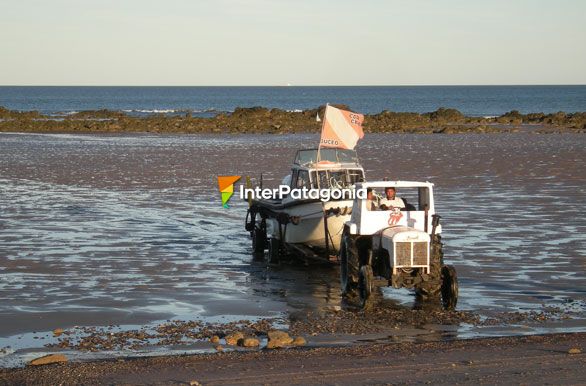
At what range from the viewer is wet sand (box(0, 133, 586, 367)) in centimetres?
1541

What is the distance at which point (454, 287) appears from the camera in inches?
631

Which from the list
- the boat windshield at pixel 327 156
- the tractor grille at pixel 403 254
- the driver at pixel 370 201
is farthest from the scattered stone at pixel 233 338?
the boat windshield at pixel 327 156

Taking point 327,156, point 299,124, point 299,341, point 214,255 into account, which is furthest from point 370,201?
point 299,124

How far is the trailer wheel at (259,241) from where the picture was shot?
22734 mm

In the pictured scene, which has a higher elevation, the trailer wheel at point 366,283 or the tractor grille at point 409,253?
the tractor grille at point 409,253

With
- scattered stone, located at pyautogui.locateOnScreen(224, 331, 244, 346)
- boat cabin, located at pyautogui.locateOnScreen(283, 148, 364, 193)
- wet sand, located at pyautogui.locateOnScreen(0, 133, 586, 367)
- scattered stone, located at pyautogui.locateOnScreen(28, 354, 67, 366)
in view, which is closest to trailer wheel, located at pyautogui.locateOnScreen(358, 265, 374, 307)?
wet sand, located at pyautogui.locateOnScreen(0, 133, 586, 367)

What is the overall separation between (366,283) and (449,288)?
128cm

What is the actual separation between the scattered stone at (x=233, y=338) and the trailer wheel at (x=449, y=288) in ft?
12.4

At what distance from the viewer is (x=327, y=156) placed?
22234 mm

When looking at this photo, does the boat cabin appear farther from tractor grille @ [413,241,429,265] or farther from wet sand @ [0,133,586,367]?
tractor grille @ [413,241,429,265]

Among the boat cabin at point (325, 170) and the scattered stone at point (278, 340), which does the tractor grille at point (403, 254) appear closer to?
the scattered stone at point (278, 340)

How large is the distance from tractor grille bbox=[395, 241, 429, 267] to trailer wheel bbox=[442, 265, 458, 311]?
64cm

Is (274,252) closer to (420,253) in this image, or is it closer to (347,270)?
(347,270)

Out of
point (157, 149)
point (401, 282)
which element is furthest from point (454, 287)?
point (157, 149)
